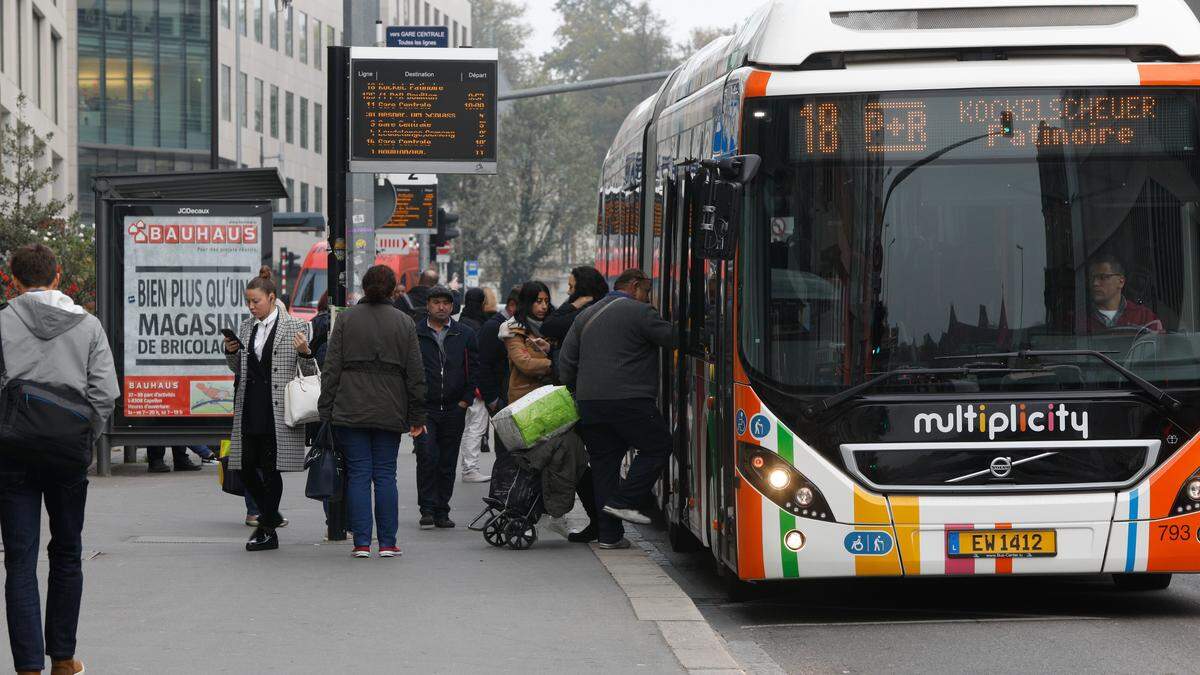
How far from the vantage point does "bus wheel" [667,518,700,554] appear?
12266mm

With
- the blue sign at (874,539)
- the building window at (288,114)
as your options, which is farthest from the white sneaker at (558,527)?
the building window at (288,114)

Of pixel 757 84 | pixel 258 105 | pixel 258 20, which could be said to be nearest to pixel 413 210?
pixel 757 84

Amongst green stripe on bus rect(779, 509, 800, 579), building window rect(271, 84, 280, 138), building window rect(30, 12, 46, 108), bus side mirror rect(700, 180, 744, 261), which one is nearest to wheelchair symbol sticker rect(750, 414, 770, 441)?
green stripe on bus rect(779, 509, 800, 579)

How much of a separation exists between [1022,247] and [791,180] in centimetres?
114

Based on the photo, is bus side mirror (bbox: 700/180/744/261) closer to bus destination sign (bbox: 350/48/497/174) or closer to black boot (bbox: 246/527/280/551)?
black boot (bbox: 246/527/280/551)

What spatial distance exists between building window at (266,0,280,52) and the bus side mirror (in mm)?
63815

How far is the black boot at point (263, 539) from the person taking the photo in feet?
39.6

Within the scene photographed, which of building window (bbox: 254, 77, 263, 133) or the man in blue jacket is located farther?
building window (bbox: 254, 77, 263, 133)

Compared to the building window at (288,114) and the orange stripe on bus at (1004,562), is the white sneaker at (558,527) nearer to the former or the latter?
the orange stripe on bus at (1004,562)

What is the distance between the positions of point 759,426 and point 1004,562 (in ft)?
4.31

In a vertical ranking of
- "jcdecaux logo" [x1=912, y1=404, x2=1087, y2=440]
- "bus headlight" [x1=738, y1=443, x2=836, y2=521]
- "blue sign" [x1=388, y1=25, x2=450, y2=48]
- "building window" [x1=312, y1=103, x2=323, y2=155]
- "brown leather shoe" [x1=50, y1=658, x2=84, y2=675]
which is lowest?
"brown leather shoe" [x1=50, y1=658, x2=84, y2=675]

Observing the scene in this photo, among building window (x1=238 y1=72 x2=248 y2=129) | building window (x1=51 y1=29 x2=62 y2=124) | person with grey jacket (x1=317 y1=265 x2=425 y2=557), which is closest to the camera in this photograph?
person with grey jacket (x1=317 y1=265 x2=425 y2=557)

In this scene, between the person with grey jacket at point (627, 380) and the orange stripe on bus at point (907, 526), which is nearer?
the orange stripe on bus at point (907, 526)

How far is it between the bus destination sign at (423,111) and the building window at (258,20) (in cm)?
5381
